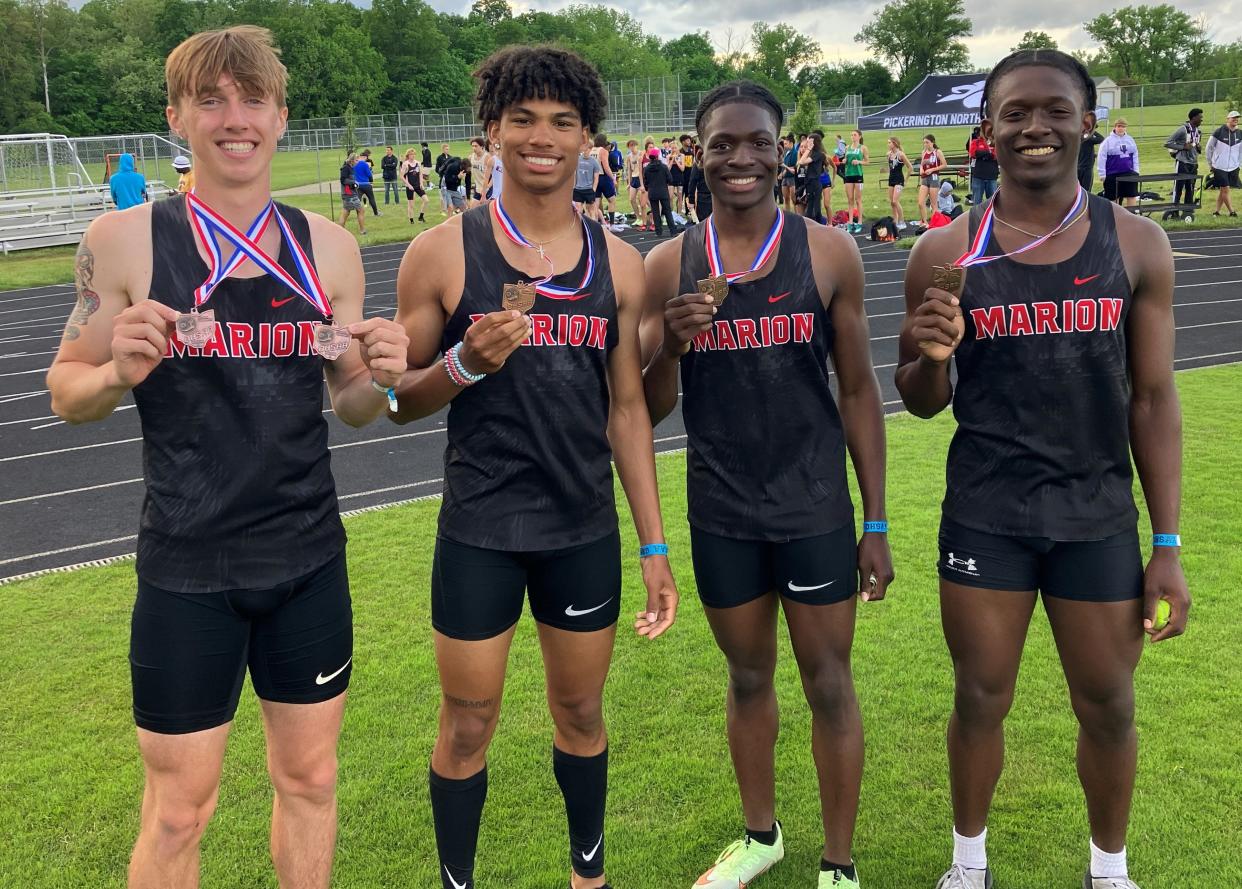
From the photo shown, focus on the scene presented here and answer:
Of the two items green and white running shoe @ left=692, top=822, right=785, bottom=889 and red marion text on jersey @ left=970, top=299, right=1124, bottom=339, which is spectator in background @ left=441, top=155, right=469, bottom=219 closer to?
green and white running shoe @ left=692, top=822, right=785, bottom=889

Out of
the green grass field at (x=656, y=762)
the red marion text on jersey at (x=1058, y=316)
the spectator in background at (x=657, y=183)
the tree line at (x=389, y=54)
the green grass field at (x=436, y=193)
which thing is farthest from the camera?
the tree line at (x=389, y=54)

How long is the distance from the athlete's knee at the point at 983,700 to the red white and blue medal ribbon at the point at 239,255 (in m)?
2.04

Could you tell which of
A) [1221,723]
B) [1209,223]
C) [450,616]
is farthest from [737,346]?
[1209,223]

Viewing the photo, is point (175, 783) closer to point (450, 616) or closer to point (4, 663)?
point (450, 616)

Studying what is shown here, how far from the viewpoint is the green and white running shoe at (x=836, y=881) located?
3129 millimetres

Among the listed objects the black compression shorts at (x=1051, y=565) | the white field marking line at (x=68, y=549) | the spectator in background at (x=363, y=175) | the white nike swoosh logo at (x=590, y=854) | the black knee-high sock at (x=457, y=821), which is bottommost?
the white field marking line at (x=68, y=549)

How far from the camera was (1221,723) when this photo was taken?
401 cm

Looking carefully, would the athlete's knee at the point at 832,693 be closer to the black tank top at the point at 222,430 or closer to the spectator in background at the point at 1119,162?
the black tank top at the point at 222,430

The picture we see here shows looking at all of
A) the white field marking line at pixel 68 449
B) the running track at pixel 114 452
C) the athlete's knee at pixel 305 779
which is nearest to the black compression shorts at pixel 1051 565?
the athlete's knee at pixel 305 779

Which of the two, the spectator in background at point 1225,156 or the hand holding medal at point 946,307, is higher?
the spectator in background at point 1225,156

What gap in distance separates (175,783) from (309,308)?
117 cm

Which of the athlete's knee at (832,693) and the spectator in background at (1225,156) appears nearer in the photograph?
the athlete's knee at (832,693)

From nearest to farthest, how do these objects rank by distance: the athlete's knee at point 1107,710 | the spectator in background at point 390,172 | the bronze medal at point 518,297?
the bronze medal at point 518,297, the athlete's knee at point 1107,710, the spectator in background at point 390,172

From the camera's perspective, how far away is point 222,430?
8.04 ft
